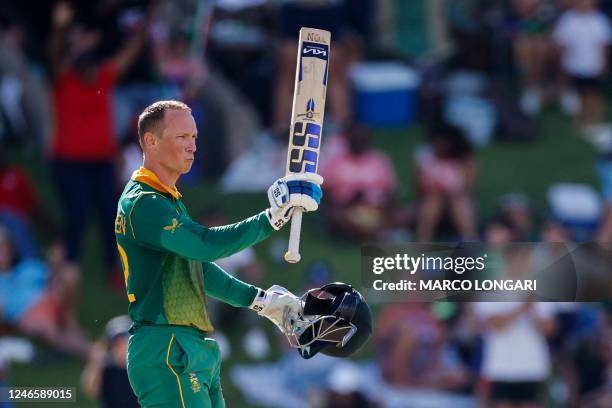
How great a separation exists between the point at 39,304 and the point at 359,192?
8.98ft

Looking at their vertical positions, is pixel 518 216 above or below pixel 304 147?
above

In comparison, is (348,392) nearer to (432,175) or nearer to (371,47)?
(432,175)

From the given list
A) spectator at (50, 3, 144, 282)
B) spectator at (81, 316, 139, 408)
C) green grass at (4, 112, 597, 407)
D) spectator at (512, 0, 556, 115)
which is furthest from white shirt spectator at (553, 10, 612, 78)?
spectator at (81, 316, 139, 408)

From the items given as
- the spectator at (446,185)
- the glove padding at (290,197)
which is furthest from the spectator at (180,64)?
the glove padding at (290,197)

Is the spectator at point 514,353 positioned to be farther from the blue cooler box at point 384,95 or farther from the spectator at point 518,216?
the blue cooler box at point 384,95

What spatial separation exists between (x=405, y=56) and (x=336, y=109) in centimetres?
152

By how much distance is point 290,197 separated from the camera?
6031mm

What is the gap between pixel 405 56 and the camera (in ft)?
46.5

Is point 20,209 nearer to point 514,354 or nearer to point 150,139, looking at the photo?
point 514,354

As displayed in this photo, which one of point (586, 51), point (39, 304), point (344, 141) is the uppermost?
point (586, 51)

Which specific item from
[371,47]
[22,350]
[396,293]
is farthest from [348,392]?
[371,47]

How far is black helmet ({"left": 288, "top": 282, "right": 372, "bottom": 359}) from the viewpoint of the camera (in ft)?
21.1

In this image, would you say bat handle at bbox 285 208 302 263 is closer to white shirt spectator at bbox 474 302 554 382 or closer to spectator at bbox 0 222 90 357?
white shirt spectator at bbox 474 302 554 382

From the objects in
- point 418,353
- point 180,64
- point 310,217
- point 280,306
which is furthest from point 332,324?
point 180,64
